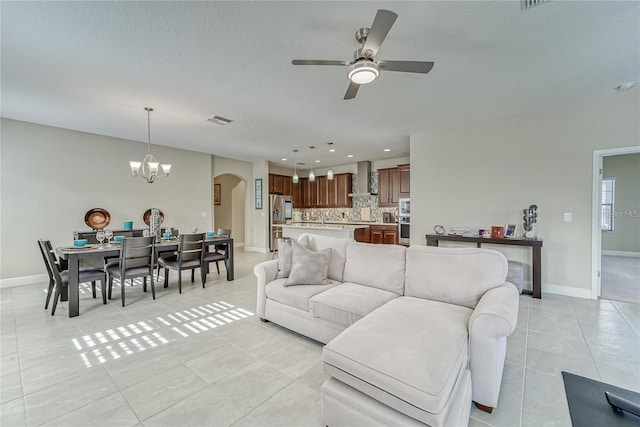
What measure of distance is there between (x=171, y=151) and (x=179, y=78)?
12.6ft

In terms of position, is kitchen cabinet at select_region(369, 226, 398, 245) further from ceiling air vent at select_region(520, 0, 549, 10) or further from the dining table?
ceiling air vent at select_region(520, 0, 549, 10)

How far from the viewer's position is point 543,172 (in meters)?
4.04

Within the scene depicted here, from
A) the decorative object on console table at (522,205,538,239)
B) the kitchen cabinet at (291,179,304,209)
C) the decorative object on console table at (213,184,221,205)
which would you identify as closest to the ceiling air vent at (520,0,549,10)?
the decorative object on console table at (522,205,538,239)

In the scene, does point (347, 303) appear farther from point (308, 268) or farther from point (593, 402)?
point (593, 402)

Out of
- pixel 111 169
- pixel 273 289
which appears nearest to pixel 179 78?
pixel 273 289

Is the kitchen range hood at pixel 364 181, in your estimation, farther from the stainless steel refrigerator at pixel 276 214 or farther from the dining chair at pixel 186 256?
the dining chair at pixel 186 256

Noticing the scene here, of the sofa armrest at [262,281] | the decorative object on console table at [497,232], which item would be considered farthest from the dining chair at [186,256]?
the decorative object on console table at [497,232]

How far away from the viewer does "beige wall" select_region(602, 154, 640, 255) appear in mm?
6574

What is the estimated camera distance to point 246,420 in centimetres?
161

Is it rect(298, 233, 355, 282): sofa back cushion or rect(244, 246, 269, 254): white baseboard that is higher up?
rect(298, 233, 355, 282): sofa back cushion

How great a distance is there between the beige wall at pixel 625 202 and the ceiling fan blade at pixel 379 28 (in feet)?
28.7

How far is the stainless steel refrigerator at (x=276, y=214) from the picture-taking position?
8156mm

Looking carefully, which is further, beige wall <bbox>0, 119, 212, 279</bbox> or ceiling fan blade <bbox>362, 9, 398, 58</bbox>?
beige wall <bbox>0, 119, 212, 279</bbox>

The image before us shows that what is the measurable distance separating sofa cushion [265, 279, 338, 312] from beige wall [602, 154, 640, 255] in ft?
28.3
